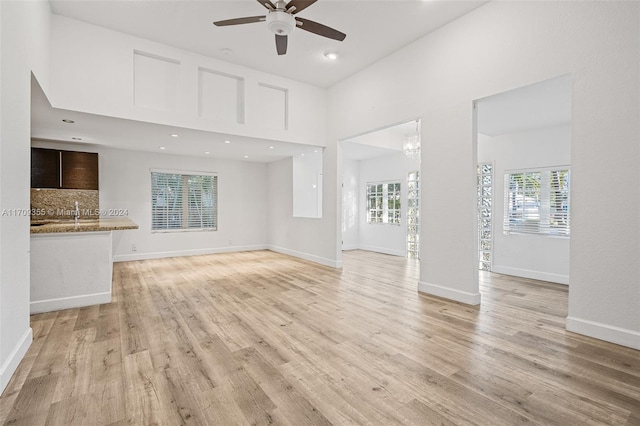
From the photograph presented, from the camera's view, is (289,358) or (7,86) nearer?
(7,86)

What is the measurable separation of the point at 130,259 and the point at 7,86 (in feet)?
17.9

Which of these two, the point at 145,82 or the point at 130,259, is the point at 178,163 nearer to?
the point at 130,259

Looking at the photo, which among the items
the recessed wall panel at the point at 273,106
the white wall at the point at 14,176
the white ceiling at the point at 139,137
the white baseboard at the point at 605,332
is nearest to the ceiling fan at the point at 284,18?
the white wall at the point at 14,176

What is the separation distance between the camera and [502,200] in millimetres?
5797

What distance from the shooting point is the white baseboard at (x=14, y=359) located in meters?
1.98

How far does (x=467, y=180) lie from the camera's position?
3.73 m

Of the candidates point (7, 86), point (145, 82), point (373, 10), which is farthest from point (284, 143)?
point (7, 86)

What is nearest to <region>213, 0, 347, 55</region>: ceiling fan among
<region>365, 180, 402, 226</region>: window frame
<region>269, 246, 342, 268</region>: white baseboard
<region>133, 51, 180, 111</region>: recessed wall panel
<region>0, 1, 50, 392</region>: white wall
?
<region>0, 1, 50, 392</region>: white wall

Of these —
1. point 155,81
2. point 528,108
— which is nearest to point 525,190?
point 528,108

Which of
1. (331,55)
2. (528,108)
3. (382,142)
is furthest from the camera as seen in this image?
(382,142)

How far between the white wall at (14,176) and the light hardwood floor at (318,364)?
0.26m

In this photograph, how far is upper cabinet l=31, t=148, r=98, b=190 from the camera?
5672mm

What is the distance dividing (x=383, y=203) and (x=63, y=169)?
7330mm

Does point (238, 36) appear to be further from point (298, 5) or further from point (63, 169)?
point (63, 169)
